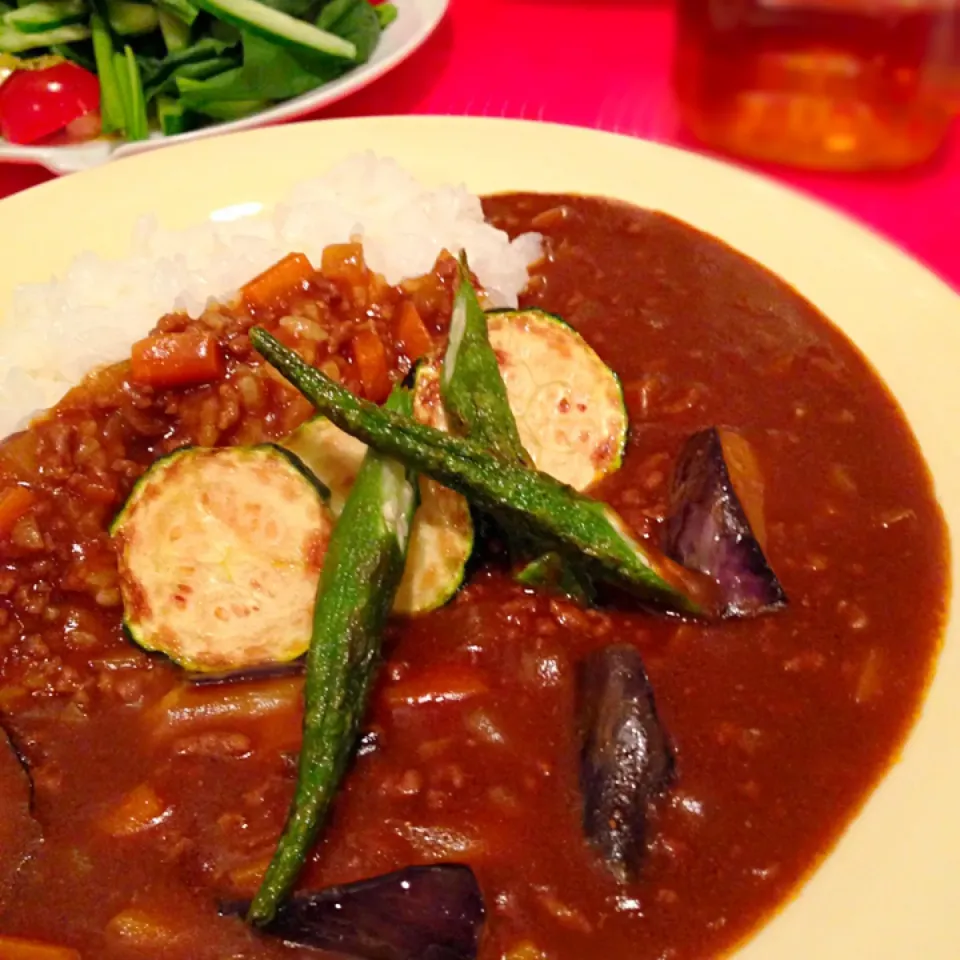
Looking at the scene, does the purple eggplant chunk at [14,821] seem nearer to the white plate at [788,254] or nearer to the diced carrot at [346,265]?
the white plate at [788,254]

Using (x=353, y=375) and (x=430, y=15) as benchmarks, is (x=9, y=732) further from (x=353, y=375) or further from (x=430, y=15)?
(x=430, y=15)

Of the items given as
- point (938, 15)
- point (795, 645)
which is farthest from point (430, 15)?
point (795, 645)

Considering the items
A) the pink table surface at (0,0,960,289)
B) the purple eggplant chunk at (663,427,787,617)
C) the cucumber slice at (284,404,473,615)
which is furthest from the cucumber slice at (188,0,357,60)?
the purple eggplant chunk at (663,427,787,617)

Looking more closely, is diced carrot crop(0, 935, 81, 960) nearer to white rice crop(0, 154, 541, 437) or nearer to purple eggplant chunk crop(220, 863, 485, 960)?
purple eggplant chunk crop(220, 863, 485, 960)

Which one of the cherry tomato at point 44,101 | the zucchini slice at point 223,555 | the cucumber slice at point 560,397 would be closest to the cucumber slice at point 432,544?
the zucchini slice at point 223,555

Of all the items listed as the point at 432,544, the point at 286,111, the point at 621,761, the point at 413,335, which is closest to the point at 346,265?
the point at 413,335
